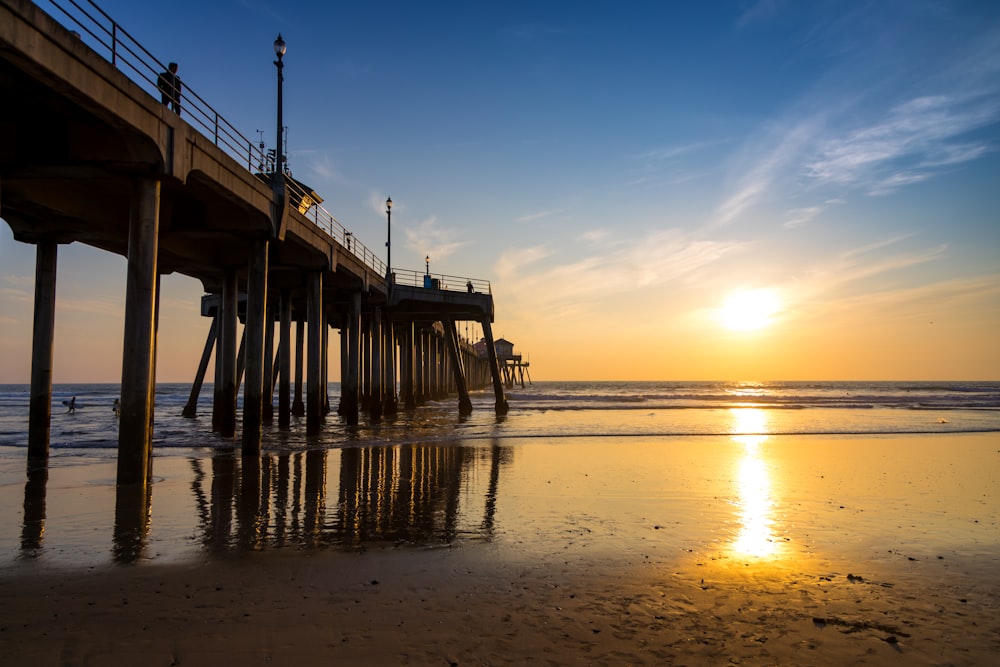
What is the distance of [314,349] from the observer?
24.3 m

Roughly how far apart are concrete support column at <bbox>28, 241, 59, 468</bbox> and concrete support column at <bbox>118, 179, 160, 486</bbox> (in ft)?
17.5

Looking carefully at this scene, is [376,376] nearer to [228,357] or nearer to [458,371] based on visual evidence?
[458,371]

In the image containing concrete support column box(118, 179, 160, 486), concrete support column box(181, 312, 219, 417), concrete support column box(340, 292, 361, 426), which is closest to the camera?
concrete support column box(118, 179, 160, 486)

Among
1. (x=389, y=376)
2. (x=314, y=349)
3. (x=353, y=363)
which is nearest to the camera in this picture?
(x=314, y=349)

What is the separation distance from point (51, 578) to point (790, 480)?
12222 millimetres

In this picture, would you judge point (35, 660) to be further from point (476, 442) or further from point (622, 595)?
point (476, 442)

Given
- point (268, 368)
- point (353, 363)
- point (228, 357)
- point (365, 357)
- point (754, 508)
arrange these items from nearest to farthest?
point (754, 508)
point (228, 357)
point (353, 363)
point (268, 368)
point (365, 357)

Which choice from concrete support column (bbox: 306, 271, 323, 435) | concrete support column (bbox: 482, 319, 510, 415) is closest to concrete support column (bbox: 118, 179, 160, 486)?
concrete support column (bbox: 306, 271, 323, 435)

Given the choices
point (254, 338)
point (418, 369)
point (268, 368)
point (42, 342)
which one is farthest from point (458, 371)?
point (42, 342)

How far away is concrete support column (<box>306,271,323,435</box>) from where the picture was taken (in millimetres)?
23172

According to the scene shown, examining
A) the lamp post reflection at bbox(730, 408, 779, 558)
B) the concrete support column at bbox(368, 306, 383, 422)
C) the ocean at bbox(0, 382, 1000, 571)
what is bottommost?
the lamp post reflection at bbox(730, 408, 779, 558)

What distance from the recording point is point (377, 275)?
31672 mm

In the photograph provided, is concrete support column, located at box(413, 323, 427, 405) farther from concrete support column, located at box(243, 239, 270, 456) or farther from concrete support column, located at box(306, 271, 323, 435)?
concrete support column, located at box(243, 239, 270, 456)

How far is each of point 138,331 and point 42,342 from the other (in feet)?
19.0
